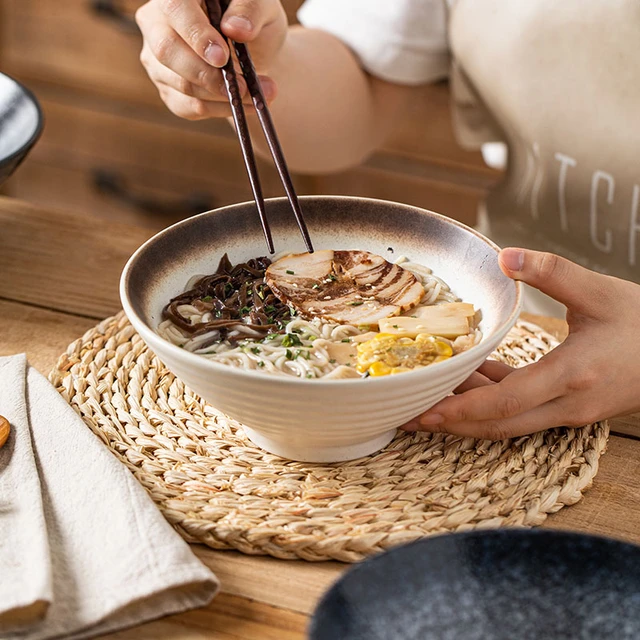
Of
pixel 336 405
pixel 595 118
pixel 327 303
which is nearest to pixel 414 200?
pixel 595 118

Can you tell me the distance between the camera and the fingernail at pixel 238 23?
121 cm

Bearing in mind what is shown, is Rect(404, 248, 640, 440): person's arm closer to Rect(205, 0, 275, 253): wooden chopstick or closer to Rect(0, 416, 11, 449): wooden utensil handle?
Rect(205, 0, 275, 253): wooden chopstick

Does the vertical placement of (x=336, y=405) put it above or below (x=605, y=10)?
below

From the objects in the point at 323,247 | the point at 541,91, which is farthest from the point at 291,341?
the point at 541,91

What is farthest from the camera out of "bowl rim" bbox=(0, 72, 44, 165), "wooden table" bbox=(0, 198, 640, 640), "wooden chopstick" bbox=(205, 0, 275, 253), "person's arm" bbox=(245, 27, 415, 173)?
"person's arm" bbox=(245, 27, 415, 173)

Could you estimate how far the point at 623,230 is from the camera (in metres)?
1.68

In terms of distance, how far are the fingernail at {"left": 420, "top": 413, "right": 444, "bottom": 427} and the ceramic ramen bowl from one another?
4cm

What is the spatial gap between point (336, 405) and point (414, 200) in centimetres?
241

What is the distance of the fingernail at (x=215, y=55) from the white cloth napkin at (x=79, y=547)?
533 mm

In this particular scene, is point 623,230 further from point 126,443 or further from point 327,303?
point 126,443

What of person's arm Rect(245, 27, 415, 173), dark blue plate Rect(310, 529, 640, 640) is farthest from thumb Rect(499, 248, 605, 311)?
person's arm Rect(245, 27, 415, 173)

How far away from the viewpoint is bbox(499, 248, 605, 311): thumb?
98 centimetres

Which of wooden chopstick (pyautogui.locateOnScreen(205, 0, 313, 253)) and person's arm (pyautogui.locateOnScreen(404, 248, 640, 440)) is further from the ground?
wooden chopstick (pyautogui.locateOnScreen(205, 0, 313, 253))

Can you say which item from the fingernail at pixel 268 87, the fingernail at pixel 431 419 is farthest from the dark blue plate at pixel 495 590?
the fingernail at pixel 268 87
